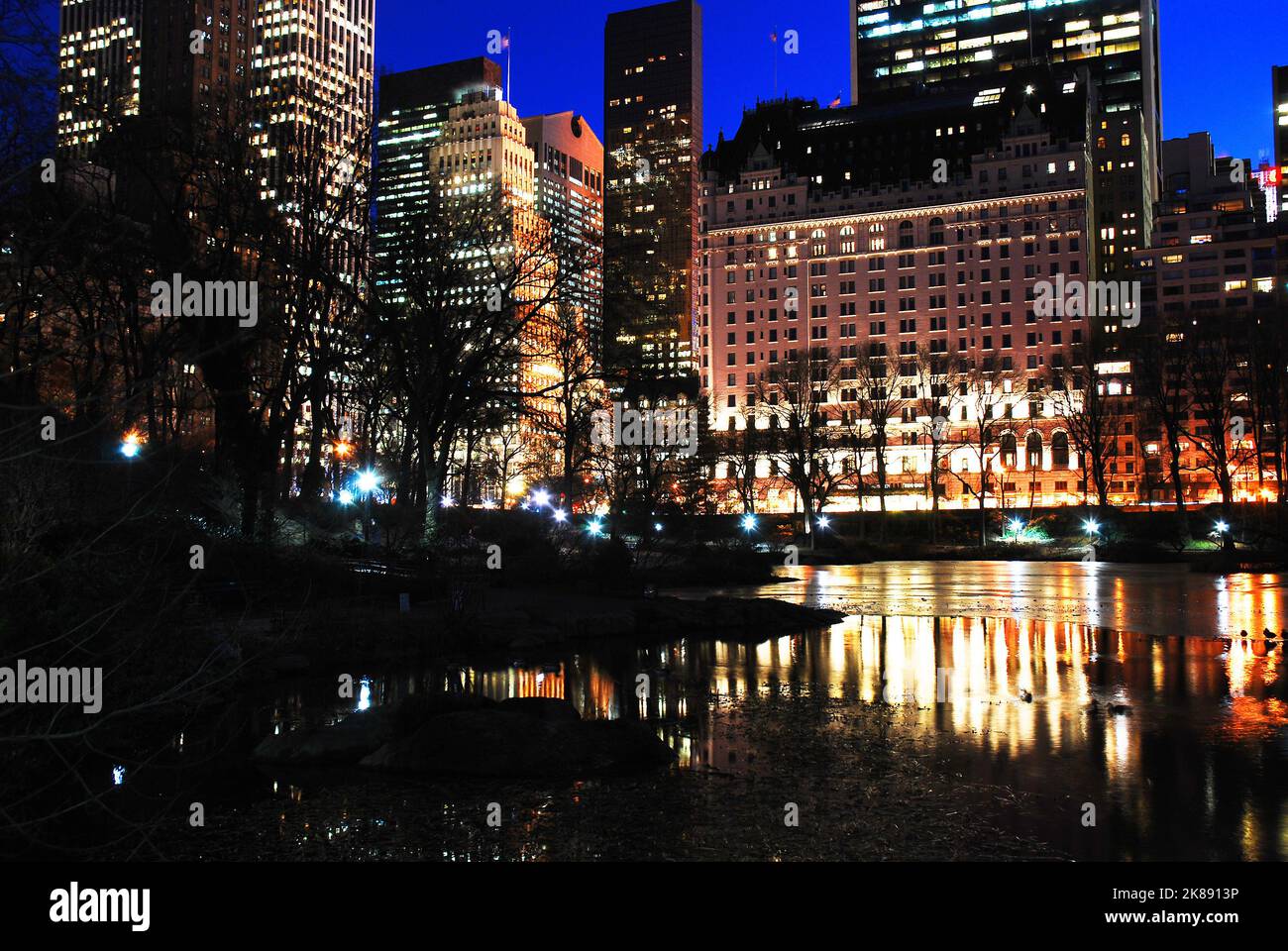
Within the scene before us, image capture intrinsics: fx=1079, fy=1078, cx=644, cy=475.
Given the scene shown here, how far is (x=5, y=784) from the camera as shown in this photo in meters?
8.66

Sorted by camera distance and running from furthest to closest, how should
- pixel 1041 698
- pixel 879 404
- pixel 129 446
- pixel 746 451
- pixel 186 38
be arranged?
pixel 879 404 < pixel 746 451 < pixel 186 38 < pixel 129 446 < pixel 1041 698

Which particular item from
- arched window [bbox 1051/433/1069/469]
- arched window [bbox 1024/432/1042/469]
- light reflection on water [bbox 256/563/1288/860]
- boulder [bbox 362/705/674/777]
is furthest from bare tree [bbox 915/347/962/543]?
boulder [bbox 362/705/674/777]

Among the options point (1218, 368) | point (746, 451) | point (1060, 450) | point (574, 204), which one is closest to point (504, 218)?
point (746, 451)

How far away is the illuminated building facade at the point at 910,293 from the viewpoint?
134 metres

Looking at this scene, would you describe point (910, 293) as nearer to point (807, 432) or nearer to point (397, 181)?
point (807, 432)

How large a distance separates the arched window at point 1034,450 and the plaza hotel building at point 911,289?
0.37m

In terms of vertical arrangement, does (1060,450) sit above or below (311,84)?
below

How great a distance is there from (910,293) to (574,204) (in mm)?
57354

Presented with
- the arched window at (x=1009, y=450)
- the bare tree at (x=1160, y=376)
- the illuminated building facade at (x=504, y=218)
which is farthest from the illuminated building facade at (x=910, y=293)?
the illuminated building facade at (x=504, y=218)

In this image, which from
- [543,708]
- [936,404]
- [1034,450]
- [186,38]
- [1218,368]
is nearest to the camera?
[543,708]

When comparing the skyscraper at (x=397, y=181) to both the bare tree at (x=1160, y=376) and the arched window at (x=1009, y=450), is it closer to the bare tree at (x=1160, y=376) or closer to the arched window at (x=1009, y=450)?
the bare tree at (x=1160, y=376)

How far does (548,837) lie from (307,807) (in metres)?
3.05

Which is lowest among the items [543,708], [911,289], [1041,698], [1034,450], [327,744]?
[1041,698]

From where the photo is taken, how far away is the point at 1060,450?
133m
